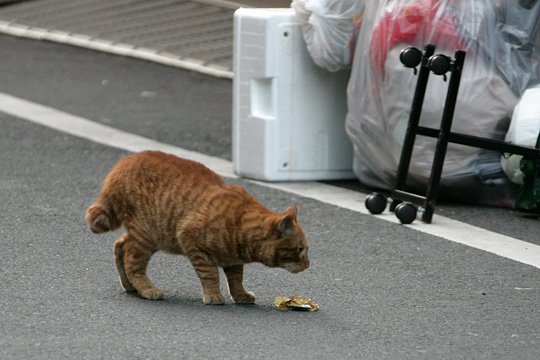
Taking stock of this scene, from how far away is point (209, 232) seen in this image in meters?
5.63

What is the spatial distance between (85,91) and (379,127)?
5083 mm

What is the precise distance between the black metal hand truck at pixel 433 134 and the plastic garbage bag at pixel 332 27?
82 centimetres

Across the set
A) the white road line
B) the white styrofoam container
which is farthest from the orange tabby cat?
the white styrofoam container

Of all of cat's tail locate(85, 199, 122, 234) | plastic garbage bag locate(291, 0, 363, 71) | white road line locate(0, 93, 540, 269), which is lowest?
white road line locate(0, 93, 540, 269)

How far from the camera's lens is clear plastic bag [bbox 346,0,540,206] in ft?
25.7

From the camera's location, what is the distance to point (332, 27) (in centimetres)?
832

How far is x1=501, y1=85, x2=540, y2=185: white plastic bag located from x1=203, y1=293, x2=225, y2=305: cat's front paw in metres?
2.58

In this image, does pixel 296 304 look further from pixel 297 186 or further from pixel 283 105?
pixel 283 105

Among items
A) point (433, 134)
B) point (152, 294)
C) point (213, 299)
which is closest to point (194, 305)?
point (213, 299)

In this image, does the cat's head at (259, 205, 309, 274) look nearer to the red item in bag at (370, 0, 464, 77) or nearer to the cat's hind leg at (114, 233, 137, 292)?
the cat's hind leg at (114, 233, 137, 292)

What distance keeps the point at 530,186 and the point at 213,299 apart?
2.58 m

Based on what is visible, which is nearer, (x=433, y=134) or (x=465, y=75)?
(x=433, y=134)

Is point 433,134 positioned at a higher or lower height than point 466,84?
lower

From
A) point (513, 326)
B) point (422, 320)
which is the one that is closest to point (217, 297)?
point (422, 320)
